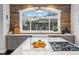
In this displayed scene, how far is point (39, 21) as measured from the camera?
21.7 feet

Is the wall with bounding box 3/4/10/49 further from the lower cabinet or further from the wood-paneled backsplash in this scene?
the lower cabinet

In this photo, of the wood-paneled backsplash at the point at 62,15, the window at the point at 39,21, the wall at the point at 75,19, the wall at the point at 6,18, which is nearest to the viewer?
the wall at the point at 75,19

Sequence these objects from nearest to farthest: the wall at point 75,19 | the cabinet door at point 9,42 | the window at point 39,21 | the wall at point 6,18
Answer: the cabinet door at point 9,42, the wall at point 75,19, the wall at point 6,18, the window at point 39,21

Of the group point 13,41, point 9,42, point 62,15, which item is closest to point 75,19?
point 62,15

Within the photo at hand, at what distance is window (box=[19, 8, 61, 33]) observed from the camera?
251 inches

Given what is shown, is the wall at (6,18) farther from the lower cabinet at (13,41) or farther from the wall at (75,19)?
the wall at (75,19)

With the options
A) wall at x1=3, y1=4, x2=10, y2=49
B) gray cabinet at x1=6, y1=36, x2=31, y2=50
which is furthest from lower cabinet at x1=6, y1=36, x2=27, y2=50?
wall at x1=3, y1=4, x2=10, y2=49

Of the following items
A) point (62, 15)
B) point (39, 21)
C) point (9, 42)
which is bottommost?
point (9, 42)

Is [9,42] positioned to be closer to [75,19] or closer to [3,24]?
[3,24]

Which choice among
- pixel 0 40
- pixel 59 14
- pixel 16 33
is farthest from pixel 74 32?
pixel 0 40

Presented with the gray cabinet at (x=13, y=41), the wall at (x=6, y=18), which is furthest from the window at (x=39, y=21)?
the gray cabinet at (x=13, y=41)

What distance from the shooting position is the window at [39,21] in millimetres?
6371
